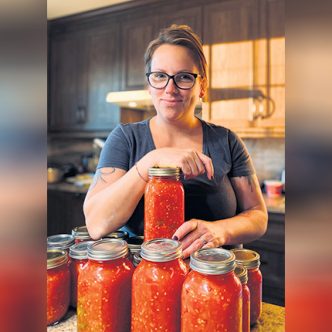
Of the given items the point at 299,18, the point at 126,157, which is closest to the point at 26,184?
the point at 299,18

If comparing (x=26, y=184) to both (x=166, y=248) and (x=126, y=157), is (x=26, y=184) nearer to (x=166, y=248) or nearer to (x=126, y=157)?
(x=166, y=248)

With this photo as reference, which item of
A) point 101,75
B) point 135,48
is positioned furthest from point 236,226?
point 101,75

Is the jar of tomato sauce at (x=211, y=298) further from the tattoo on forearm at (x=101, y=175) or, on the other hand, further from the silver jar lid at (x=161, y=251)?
the tattoo on forearm at (x=101, y=175)

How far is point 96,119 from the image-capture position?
2408 mm

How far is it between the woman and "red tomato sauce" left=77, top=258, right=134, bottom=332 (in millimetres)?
181

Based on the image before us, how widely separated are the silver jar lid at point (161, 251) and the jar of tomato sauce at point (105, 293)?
0.14 feet

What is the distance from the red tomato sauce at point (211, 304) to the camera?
35 centimetres

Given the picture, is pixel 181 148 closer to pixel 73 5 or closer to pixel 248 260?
pixel 248 260

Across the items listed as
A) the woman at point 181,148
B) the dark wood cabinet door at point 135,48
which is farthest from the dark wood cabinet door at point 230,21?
the woman at point 181,148

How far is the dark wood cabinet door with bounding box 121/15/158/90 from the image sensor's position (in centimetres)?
216

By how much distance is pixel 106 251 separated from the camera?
0.40m

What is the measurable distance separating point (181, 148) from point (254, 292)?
26 cm

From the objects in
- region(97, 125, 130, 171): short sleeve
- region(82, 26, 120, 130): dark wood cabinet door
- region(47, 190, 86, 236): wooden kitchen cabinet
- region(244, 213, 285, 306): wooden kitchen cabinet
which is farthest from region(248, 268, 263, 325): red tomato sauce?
region(82, 26, 120, 130): dark wood cabinet door

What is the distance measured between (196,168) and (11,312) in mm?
341
